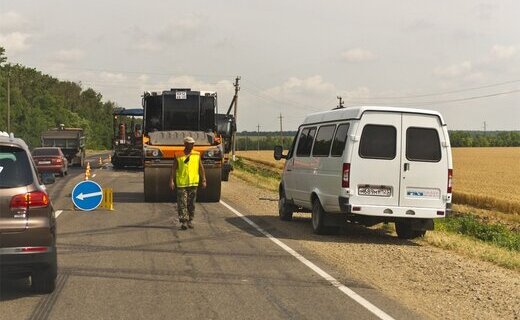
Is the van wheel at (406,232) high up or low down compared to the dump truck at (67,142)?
down

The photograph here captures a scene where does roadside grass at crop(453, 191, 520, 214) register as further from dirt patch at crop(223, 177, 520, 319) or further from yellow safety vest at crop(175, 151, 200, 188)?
yellow safety vest at crop(175, 151, 200, 188)

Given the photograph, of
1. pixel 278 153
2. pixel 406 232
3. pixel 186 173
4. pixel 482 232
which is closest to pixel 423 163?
pixel 406 232

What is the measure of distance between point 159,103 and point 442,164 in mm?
12494

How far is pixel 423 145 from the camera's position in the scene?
11625 mm

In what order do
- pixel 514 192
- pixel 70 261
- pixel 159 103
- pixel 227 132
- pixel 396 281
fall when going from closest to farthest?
pixel 396 281
pixel 70 261
pixel 159 103
pixel 227 132
pixel 514 192

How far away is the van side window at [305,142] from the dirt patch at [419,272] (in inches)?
64.9

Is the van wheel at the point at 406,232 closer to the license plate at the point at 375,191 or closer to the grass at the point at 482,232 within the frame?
the license plate at the point at 375,191

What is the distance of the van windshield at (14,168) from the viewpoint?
640cm

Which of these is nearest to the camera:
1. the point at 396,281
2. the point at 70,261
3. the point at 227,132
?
the point at 396,281

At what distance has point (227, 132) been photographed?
30.8 m

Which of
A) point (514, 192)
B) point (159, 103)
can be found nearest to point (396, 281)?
point (159, 103)

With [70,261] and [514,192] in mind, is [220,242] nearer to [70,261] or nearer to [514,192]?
[70,261]

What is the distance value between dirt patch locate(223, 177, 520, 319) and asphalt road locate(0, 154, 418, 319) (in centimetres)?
36

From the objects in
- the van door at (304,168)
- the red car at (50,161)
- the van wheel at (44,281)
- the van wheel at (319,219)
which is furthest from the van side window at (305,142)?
the red car at (50,161)
